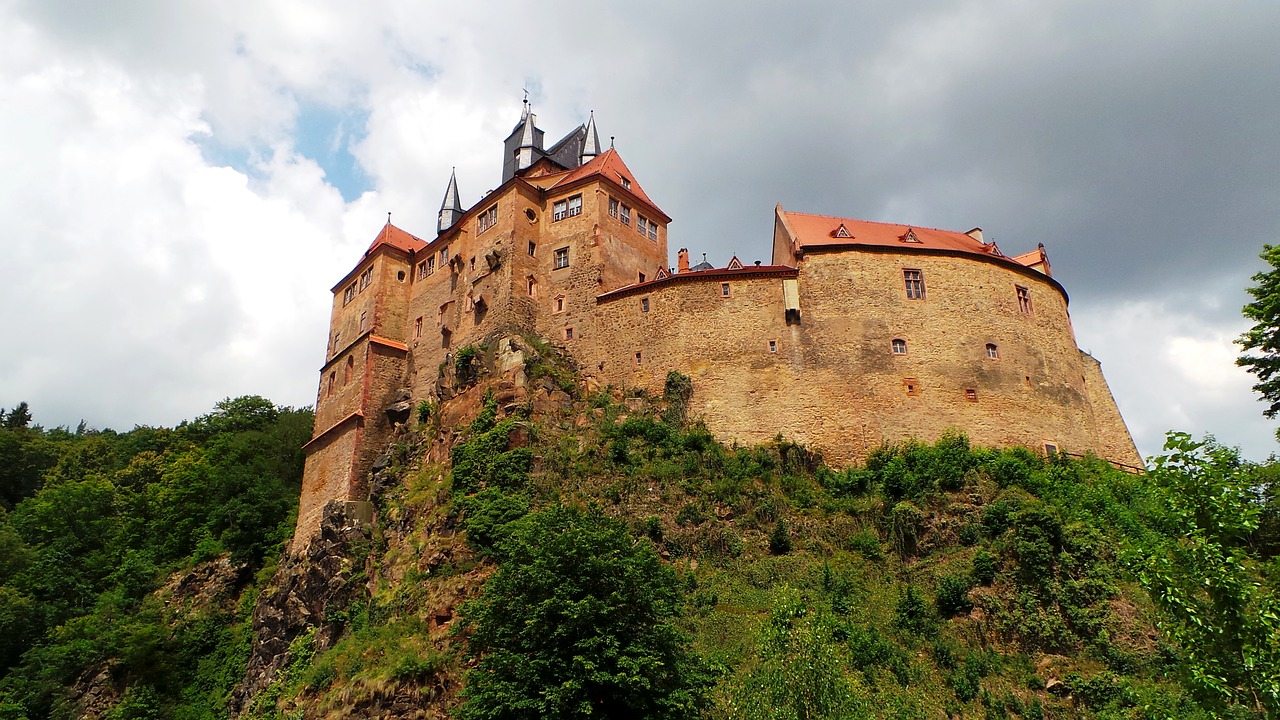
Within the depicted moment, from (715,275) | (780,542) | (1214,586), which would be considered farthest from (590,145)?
(1214,586)

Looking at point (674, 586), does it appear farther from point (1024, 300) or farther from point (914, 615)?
point (1024, 300)

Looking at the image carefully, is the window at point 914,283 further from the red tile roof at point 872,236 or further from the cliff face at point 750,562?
the cliff face at point 750,562

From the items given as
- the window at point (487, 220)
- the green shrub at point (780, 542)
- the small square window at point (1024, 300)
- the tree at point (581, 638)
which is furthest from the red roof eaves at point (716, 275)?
the tree at point (581, 638)

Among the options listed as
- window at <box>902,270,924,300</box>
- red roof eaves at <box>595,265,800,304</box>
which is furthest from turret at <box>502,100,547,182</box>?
window at <box>902,270,924,300</box>

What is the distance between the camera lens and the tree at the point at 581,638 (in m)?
18.9

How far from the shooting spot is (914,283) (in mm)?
35562

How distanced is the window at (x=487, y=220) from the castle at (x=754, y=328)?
95mm

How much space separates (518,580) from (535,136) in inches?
1323

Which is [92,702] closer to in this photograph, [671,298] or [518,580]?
[518,580]

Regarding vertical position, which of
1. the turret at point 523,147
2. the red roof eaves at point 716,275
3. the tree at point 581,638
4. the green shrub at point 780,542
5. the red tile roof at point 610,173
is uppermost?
the turret at point 523,147

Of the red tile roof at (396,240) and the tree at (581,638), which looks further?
the red tile roof at (396,240)

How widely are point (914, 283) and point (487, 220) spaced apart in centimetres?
2000

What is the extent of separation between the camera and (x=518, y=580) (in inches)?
822

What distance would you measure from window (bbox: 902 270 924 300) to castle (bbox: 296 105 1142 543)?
6cm
